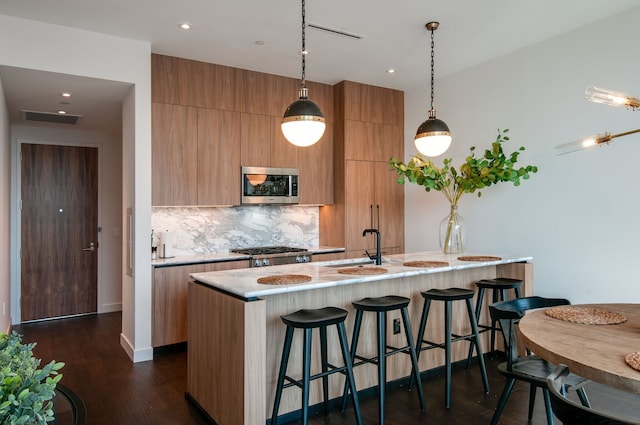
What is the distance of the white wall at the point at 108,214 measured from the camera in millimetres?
5980

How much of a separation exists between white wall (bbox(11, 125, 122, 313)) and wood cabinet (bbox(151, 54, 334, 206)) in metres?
2.27

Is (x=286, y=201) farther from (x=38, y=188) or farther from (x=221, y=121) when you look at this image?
(x=38, y=188)

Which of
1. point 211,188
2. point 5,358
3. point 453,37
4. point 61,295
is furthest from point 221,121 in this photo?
point 5,358

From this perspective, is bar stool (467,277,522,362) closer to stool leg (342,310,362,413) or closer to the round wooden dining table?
stool leg (342,310,362,413)

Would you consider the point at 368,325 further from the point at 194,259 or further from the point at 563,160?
the point at 563,160

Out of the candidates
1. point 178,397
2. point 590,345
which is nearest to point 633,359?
point 590,345

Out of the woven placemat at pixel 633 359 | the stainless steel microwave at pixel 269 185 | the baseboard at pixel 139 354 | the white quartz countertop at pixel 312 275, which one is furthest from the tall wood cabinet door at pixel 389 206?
the woven placemat at pixel 633 359

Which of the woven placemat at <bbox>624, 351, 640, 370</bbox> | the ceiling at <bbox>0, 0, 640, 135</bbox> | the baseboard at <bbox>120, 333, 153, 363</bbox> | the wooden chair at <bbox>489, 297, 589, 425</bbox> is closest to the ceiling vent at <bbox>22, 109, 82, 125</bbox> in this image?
the ceiling at <bbox>0, 0, 640, 135</bbox>

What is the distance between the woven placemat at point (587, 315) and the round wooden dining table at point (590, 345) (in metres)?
0.03

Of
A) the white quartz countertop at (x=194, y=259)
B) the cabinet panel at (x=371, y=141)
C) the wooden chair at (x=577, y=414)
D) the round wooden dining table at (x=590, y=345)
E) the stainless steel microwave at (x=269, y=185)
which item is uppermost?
the cabinet panel at (x=371, y=141)

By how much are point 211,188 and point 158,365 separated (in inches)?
71.5

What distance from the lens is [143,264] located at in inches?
157

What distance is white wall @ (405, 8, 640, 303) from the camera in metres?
3.59

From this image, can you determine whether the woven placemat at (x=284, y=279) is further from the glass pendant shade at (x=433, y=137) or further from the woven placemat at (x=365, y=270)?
the glass pendant shade at (x=433, y=137)
